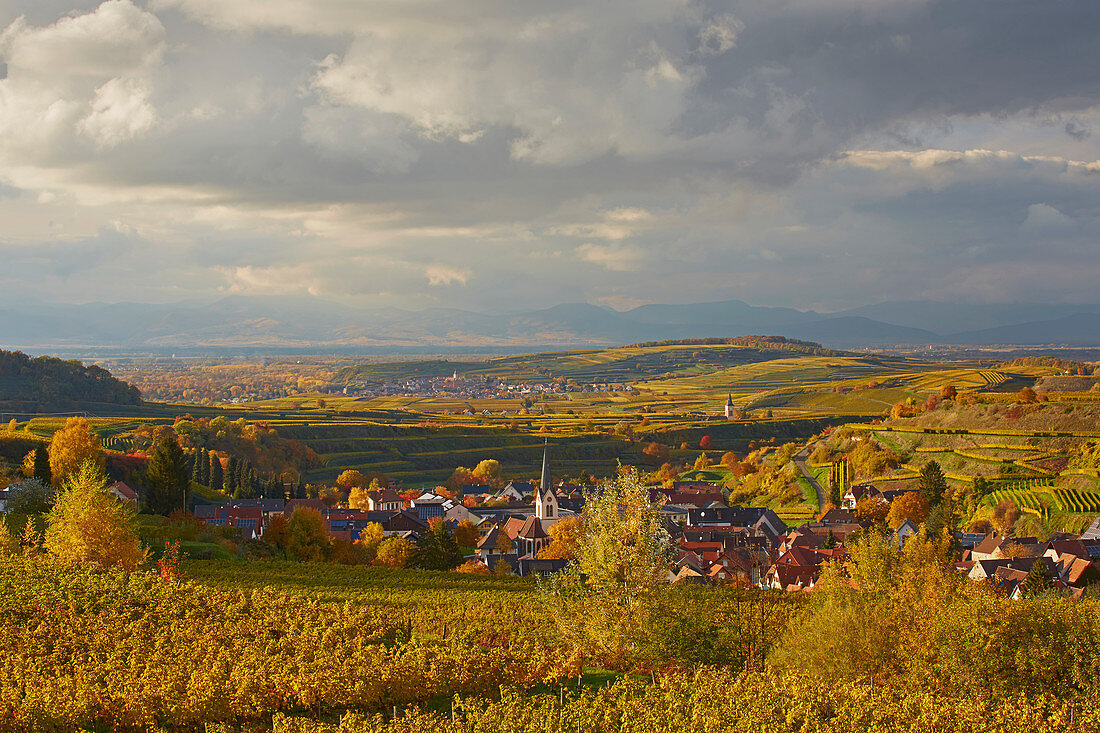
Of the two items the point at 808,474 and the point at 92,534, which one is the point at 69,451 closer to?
the point at 92,534

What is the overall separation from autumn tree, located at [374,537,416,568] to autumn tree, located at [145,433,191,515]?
1741 centimetres

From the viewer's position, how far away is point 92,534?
115 feet

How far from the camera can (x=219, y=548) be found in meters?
48.7

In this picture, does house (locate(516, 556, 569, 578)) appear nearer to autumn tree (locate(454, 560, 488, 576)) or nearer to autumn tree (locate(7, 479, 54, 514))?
autumn tree (locate(454, 560, 488, 576))

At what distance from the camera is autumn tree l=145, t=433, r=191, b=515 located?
61.2m

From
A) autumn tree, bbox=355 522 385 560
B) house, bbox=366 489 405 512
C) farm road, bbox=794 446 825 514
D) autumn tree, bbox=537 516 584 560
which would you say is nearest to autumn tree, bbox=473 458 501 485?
house, bbox=366 489 405 512

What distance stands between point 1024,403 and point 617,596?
90.8 meters

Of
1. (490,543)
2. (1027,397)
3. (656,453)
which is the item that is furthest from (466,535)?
(1027,397)

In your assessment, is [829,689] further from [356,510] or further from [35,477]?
[356,510]

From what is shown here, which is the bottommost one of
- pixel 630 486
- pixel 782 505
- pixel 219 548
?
pixel 782 505

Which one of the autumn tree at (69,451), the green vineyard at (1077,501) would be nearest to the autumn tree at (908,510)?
the green vineyard at (1077,501)

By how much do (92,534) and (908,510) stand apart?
6185cm

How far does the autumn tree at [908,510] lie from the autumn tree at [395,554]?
1570 inches

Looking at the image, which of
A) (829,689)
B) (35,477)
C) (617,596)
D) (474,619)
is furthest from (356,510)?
(829,689)
